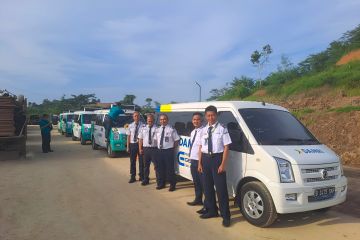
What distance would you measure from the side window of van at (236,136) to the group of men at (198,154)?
1.39ft

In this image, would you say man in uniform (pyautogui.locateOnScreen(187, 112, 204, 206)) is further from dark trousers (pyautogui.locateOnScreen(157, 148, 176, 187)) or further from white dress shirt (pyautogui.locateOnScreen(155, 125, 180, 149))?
dark trousers (pyautogui.locateOnScreen(157, 148, 176, 187))

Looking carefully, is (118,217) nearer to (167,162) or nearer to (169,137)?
(167,162)

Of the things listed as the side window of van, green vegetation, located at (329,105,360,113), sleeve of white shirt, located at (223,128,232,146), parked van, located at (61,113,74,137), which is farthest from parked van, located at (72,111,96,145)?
sleeve of white shirt, located at (223,128,232,146)

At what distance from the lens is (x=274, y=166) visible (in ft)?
18.7

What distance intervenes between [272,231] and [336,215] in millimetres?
1686

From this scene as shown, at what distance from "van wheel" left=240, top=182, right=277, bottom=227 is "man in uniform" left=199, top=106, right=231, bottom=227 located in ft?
1.04

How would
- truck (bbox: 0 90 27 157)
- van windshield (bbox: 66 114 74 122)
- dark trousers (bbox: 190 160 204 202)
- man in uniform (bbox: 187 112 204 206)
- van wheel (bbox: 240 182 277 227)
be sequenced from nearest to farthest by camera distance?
1. van wheel (bbox: 240 182 277 227)
2. man in uniform (bbox: 187 112 204 206)
3. dark trousers (bbox: 190 160 204 202)
4. truck (bbox: 0 90 27 157)
5. van windshield (bbox: 66 114 74 122)

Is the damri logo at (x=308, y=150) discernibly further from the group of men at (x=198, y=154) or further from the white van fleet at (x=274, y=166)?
the group of men at (x=198, y=154)

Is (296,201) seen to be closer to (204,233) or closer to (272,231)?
(272,231)

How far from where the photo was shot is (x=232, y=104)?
693 cm

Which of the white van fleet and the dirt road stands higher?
the white van fleet

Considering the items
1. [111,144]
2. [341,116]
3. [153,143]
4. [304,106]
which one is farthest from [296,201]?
[304,106]

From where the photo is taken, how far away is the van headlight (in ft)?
18.5

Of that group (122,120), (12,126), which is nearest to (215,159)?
(122,120)
